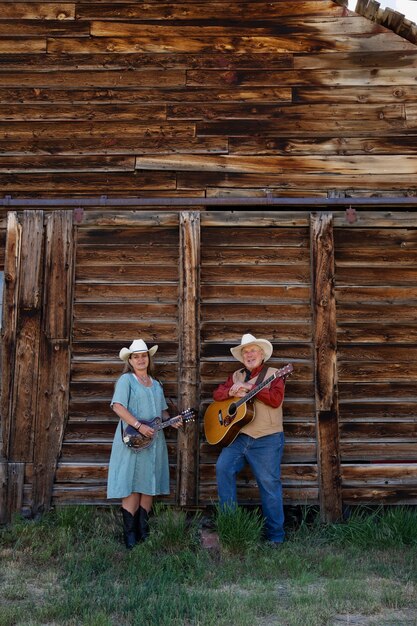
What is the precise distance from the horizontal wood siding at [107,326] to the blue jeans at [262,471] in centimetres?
72

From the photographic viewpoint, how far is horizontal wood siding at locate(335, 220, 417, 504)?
652 cm

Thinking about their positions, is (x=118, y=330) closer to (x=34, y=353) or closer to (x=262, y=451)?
(x=34, y=353)

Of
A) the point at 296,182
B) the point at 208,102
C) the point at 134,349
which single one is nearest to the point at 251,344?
the point at 134,349

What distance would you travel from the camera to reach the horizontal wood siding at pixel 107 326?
655 centimetres

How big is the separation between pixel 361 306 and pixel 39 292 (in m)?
3.29

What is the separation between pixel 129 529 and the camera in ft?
19.1

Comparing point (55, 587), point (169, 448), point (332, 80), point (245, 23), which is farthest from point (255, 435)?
point (245, 23)

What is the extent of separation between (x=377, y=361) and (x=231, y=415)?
5.67 feet

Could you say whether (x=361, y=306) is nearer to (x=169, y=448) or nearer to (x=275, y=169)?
(x=275, y=169)

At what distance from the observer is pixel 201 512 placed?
6473mm

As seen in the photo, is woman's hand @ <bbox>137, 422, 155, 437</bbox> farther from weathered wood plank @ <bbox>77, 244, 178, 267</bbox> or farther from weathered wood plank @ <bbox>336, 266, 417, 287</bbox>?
weathered wood plank @ <bbox>336, 266, 417, 287</bbox>

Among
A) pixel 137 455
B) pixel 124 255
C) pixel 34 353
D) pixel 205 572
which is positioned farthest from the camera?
pixel 124 255

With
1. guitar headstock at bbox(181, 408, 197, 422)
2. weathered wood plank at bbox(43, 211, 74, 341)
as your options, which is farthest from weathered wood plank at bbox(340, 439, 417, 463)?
weathered wood plank at bbox(43, 211, 74, 341)

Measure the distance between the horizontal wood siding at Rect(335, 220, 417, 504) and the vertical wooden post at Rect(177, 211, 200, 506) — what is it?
4.75 ft
